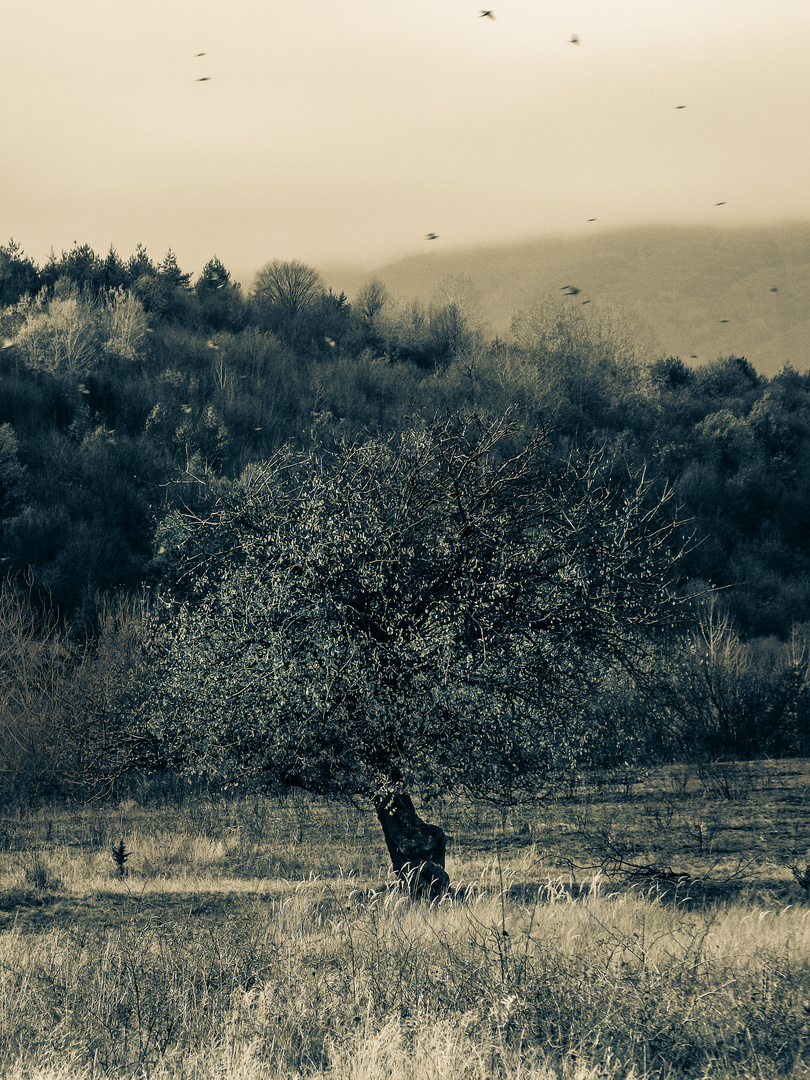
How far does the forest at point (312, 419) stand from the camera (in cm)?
3312

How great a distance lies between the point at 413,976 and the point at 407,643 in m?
3.52

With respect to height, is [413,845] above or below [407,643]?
below

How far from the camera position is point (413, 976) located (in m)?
6.35

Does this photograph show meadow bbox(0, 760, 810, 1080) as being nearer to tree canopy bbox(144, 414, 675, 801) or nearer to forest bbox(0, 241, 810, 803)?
tree canopy bbox(144, 414, 675, 801)

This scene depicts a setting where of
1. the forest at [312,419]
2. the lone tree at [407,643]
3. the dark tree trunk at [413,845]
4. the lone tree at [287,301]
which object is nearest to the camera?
the lone tree at [407,643]

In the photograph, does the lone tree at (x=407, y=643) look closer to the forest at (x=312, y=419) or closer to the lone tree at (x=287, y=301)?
the forest at (x=312, y=419)

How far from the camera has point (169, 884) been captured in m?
12.4

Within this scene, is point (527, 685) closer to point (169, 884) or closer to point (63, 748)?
point (169, 884)

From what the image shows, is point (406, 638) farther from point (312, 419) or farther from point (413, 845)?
point (312, 419)

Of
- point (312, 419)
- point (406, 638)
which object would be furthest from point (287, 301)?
point (406, 638)

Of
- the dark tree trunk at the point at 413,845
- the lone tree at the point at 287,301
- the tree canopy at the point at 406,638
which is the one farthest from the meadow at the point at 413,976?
the lone tree at the point at 287,301

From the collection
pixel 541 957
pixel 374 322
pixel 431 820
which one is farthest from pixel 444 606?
pixel 374 322

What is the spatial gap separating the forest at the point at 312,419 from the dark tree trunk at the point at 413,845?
1427cm

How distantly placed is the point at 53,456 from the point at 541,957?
38637 millimetres
